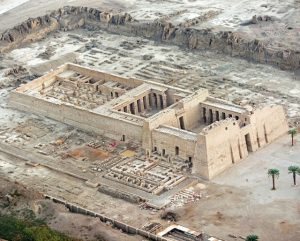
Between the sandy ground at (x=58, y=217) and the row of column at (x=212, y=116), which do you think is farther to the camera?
the row of column at (x=212, y=116)

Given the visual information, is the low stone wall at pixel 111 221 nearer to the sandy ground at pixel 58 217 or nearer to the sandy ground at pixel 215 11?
the sandy ground at pixel 58 217

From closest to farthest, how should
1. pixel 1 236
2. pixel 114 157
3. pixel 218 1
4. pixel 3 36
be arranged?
pixel 1 236, pixel 114 157, pixel 3 36, pixel 218 1

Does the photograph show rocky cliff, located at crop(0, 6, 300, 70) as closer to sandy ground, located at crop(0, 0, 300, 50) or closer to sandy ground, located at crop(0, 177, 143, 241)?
sandy ground, located at crop(0, 0, 300, 50)

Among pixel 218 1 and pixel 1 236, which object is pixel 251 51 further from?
pixel 1 236

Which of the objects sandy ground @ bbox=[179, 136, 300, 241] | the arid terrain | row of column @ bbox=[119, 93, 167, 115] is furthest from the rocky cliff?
sandy ground @ bbox=[179, 136, 300, 241]

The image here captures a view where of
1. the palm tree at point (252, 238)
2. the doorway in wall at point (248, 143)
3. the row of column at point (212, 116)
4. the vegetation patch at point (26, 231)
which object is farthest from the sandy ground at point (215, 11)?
the vegetation patch at point (26, 231)

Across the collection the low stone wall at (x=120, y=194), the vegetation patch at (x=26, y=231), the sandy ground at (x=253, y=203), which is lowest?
the sandy ground at (x=253, y=203)

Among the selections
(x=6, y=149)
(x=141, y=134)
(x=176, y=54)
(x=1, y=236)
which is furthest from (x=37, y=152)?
(x=176, y=54)
